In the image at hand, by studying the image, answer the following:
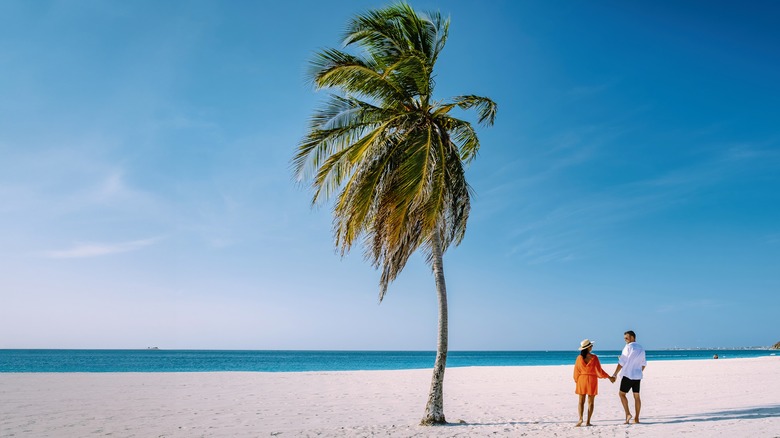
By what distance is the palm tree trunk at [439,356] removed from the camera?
9078 millimetres

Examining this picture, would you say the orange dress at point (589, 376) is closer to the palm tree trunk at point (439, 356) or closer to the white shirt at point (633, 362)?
the white shirt at point (633, 362)

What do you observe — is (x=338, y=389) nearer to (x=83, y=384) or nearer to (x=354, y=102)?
(x=83, y=384)

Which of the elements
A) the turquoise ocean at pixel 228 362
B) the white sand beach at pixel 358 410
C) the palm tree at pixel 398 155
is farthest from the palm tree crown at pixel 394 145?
the turquoise ocean at pixel 228 362

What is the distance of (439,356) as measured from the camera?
9.23 m

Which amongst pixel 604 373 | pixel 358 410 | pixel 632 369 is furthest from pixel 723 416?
pixel 358 410

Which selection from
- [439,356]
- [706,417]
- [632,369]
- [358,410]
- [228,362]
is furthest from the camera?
[228,362]

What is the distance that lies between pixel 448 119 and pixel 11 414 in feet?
34.0

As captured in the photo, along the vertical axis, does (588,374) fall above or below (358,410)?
above

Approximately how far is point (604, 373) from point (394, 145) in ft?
17.6

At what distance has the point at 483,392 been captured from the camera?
52.0 feet

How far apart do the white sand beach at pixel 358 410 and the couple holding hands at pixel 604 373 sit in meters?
0.45

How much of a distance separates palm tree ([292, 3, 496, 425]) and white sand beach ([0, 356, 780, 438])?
5.72ft

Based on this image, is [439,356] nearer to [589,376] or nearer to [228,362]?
[589,376]

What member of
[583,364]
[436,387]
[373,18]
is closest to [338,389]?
[436,387]
